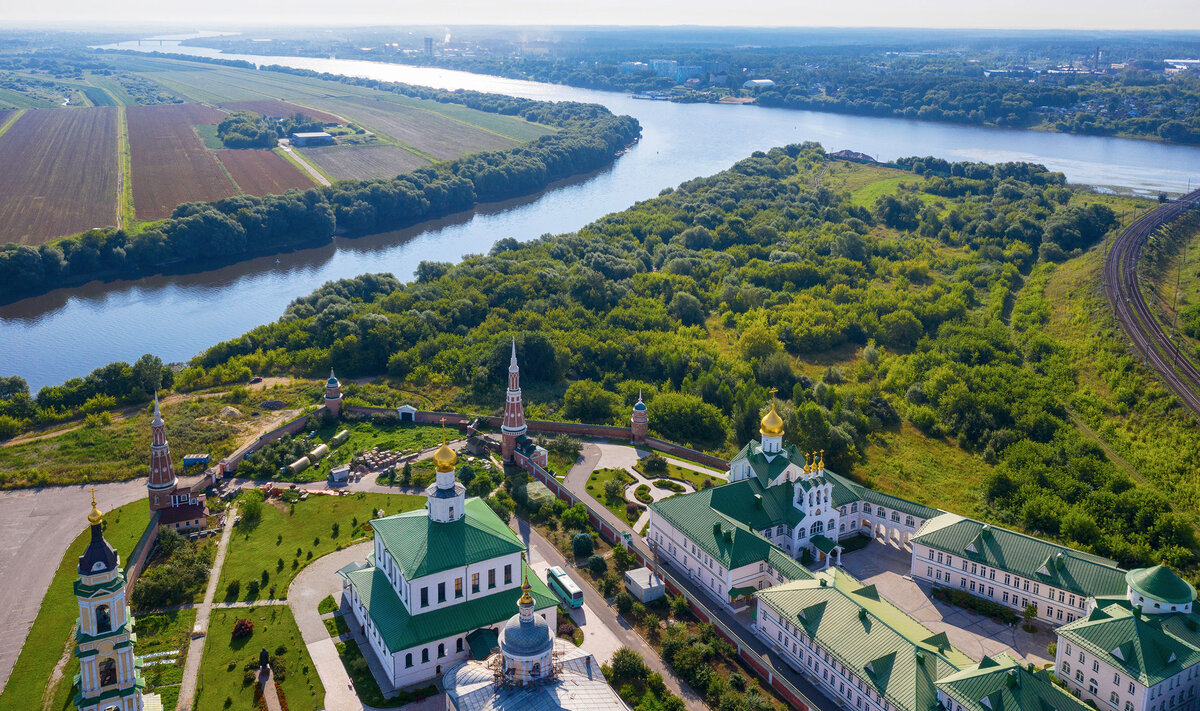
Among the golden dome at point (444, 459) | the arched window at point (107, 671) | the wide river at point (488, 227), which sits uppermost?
the golden dome at point (444, 459)

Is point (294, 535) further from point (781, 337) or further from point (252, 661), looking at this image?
point (781, 337)

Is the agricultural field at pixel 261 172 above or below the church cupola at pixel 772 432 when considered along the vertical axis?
below

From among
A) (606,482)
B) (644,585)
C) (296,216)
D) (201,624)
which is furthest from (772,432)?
(296,216)

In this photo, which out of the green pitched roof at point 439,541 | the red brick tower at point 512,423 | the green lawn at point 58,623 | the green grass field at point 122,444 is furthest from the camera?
the red brick tower at point 512,423

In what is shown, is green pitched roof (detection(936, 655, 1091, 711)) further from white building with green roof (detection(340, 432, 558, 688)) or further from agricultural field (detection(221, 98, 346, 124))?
agricultural field (detection(221, 98, 346, 124))

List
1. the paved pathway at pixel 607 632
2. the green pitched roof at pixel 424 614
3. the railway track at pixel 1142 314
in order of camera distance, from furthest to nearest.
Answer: the railway track at pixel 1142 314, the paved pathway at pixel 607 632, the green pitched roof at pixel 424 614

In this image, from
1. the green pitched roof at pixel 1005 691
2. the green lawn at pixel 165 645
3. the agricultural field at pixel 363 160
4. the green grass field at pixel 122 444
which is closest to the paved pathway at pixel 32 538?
the green grass field at pixel 122 444

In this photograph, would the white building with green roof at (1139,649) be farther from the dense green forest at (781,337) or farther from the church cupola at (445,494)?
the church cupola at (445,494)

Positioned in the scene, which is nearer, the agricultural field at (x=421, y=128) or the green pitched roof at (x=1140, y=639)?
the green pitched roof at (x=1140, y=639)
